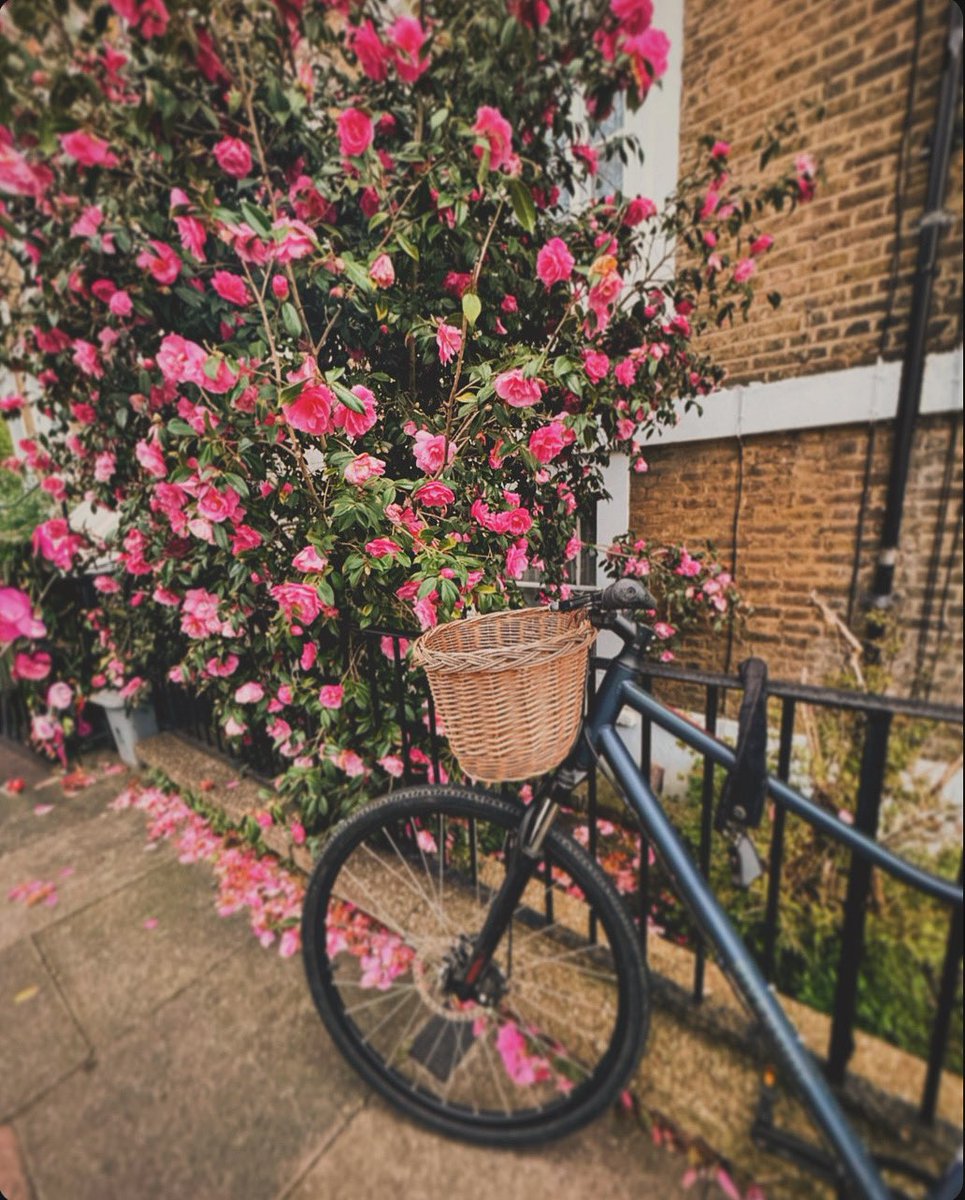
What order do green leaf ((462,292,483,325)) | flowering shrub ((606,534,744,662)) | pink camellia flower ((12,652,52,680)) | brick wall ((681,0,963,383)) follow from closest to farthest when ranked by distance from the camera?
brick wall ((681,0,963,383))
green leaf ((462,292,483,325))
flowering shrub ((606,534,744,662))
pink camellia flower ((12,652,52,680))

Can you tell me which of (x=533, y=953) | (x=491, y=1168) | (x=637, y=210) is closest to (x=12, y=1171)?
(x=491, y=1168)

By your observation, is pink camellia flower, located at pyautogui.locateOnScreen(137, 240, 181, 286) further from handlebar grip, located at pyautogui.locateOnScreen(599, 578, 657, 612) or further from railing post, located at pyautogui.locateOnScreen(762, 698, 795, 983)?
railing post, located at pyautogui.locateOnScreen(762, 698, 795, 983)

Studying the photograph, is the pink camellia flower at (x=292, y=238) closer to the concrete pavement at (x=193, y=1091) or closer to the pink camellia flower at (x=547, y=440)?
the pink camellia flower at (x=547, y=440)

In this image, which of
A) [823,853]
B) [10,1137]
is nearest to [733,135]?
[823,853]

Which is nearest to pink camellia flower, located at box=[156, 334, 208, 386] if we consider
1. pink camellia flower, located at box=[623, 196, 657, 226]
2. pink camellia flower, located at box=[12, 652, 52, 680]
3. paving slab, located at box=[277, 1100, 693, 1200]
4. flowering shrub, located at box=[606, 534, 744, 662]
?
pink camellia flower, located at box=[623, 196, 657, 226]

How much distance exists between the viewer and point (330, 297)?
1938mm

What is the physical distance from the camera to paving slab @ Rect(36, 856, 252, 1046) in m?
2.08

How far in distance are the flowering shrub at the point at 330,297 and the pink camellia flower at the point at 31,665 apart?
1.54 m

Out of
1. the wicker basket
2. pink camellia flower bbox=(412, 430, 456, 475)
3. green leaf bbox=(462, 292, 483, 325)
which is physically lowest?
the wicker basket

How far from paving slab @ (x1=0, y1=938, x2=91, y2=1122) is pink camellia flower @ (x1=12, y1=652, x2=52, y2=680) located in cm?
177

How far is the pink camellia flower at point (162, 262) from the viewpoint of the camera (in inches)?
69.4

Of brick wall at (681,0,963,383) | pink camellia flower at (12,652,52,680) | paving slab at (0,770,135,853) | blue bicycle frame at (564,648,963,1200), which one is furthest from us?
pink camellia flower at (12,652,52,680)

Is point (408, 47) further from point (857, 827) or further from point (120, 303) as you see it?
point (857, 827)

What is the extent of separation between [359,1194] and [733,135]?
4800 millimetres
